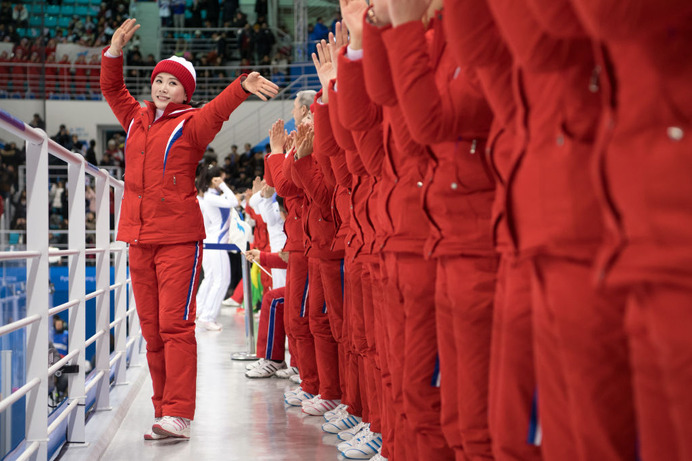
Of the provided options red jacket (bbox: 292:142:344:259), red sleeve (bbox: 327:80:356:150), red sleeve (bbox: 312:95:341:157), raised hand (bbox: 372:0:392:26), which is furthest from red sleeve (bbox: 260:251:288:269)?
raised hand (bbox: 372:0:392:26)

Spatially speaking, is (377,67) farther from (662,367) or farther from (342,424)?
(342,424)

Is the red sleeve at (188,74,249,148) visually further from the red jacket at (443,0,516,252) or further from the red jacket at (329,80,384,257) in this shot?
the red jacket at (443,0,516,252)

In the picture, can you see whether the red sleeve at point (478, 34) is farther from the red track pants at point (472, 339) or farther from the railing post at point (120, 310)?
the railing post at point (120, 310)

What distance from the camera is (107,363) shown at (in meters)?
3.76

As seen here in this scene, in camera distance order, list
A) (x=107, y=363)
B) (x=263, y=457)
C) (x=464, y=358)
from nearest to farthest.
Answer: (x=464, y=358) → (x=263, y=457) → (x=107, y=363)

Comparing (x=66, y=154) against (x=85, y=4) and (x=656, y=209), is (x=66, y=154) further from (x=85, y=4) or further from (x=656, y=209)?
(x=85, y=4)

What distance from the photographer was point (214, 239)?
27.8ft

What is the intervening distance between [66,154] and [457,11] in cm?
198

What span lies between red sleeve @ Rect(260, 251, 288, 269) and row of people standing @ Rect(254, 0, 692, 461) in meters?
2.92

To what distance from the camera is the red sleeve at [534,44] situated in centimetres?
111

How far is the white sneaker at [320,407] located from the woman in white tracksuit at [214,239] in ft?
13.7

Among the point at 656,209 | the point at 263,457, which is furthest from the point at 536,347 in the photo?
the point at 263,457

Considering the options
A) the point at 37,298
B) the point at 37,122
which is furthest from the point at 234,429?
the point at 37,122

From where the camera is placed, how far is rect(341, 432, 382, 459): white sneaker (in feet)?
9.70
